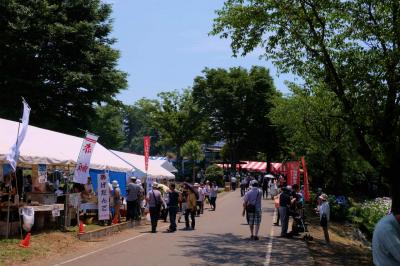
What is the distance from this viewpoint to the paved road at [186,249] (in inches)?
458

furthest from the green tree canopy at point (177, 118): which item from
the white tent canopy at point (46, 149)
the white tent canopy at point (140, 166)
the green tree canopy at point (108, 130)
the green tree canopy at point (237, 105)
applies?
the white tent canopy at point (46, 149)

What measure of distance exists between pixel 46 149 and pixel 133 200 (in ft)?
15.4

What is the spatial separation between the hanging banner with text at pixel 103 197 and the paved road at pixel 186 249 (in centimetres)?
111

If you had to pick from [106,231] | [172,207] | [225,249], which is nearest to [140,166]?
[172,207]

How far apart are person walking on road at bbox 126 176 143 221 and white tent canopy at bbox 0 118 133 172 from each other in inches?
47.4

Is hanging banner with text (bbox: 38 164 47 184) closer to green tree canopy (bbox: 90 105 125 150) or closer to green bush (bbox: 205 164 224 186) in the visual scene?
green bush (bbox: 205 164 224 186)

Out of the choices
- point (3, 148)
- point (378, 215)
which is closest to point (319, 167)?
point (378, 215)

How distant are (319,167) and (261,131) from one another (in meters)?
21.5

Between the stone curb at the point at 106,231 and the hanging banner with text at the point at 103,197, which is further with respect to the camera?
the hanging banner with text at the point at 103,197

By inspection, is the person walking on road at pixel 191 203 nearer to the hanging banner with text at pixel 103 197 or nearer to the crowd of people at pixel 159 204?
the crowd of people at pixel 159 204

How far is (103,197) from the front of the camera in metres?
17.8

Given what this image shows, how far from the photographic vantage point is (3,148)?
13430mm

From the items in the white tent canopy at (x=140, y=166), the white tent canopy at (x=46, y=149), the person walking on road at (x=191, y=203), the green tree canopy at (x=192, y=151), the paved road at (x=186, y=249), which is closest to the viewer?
the paved road at (x=186, y=249)

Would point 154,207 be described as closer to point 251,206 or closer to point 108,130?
point 251,206
